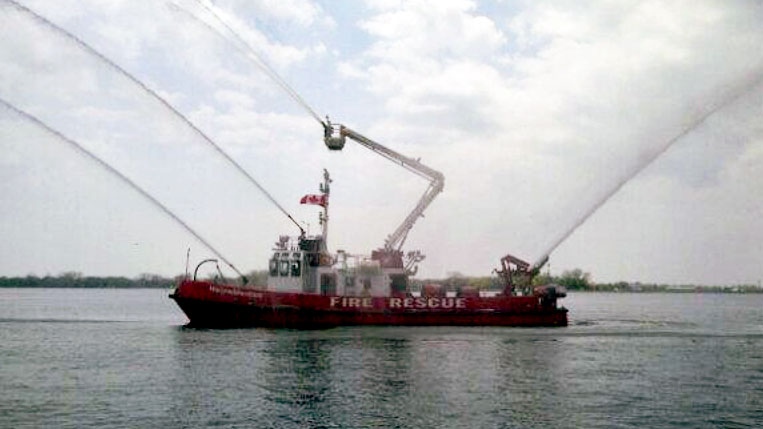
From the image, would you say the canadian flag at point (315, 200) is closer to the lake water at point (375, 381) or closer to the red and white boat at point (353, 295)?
the red and white boat at point (353, 295)

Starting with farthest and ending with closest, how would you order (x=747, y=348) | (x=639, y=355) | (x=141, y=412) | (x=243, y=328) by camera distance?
1. (x=243, y=328)
2. (x=747, y=348)
3. (x=639, y=355)
4. (x=141, y=412)

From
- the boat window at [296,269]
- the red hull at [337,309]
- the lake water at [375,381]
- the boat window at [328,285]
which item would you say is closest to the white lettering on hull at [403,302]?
the red hull at [337,309]

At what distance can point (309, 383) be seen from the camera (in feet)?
86.0

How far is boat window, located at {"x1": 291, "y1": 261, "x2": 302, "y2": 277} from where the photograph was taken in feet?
151

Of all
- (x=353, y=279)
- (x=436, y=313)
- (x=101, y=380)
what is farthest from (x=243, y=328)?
(x=101, y=380)

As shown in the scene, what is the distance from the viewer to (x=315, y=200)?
4734 cm

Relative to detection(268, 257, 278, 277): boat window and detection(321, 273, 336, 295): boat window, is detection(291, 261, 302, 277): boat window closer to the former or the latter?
detection(268, 257, 278, 277): boat window

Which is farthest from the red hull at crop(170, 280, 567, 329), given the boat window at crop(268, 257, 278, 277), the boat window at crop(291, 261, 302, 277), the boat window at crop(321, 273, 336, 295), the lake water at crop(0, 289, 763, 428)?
the boat window at crop(268, 257, 278, 277)

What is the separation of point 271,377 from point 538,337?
69.9ft

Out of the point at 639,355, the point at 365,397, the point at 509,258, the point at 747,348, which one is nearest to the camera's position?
the point at 365,397

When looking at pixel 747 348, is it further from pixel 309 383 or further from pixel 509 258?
pixel 309 383

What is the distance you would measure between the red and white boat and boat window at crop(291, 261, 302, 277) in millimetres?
27

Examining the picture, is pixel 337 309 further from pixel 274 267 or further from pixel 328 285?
pixel 274 267

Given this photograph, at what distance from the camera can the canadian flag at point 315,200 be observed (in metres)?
47.3
